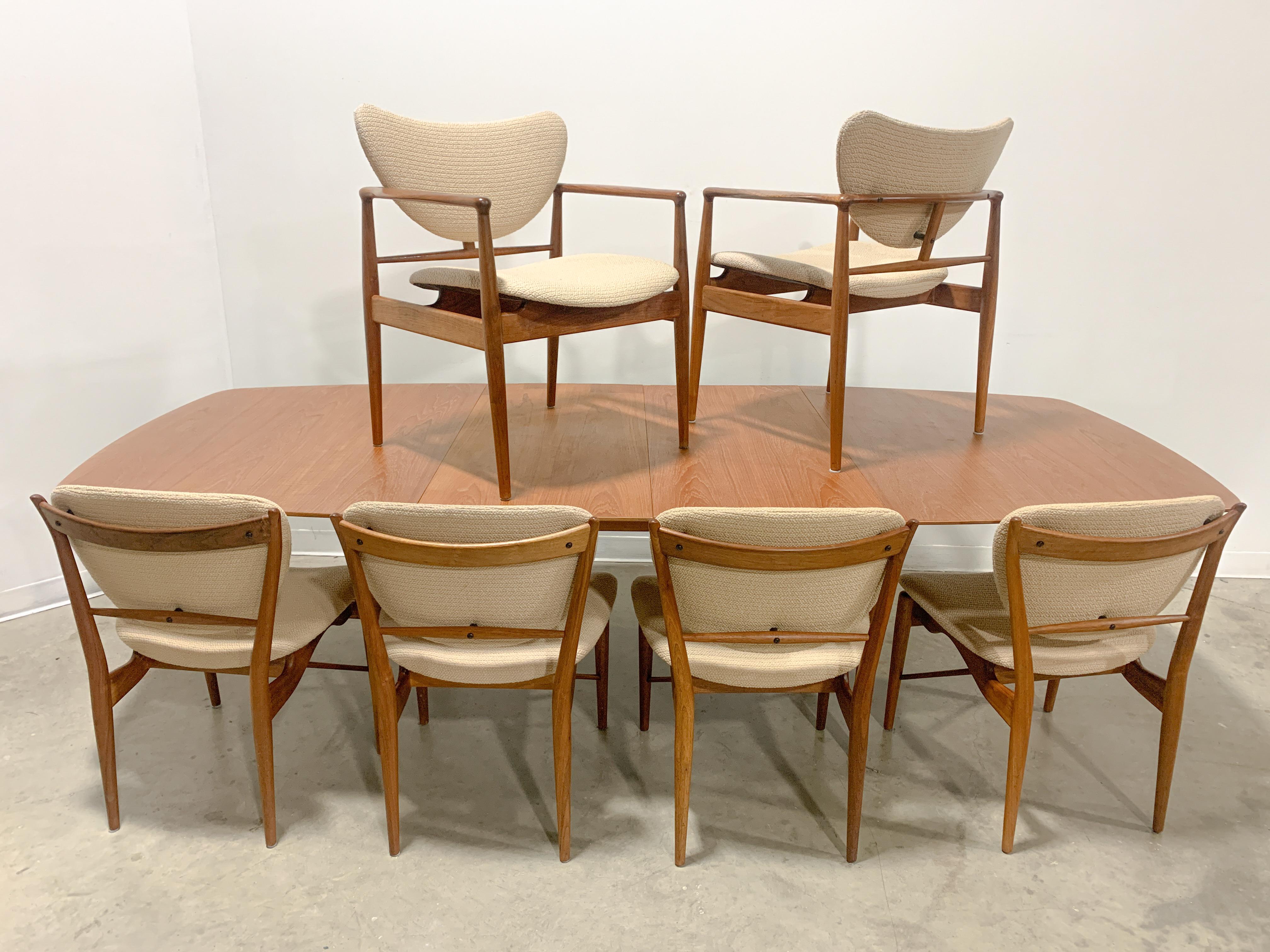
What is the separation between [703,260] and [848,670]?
1.15m

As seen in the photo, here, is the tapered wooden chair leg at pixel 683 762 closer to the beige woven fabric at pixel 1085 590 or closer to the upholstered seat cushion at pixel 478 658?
the upholstered seat cushion at pixel 478 658

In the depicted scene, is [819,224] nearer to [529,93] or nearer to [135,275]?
[529,93]

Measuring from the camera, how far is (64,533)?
5.62 feet

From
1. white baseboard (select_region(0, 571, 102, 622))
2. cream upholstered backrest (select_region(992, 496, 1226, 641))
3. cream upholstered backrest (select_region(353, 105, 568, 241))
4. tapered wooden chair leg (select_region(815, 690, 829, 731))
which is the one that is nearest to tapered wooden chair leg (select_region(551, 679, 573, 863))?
tapered wooden chair leg (select_region(815, 690, 829, 731))

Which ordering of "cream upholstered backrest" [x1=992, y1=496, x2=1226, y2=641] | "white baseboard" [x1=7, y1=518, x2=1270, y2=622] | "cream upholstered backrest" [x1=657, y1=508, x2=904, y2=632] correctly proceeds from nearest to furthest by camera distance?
"cream upholstered backrest" [x1=657, y1=508, x2=904, y2=632]
"cream upholstered backrest" [x1=992, y1=496, x2=1226, y2=641]
"white baseboard" [x1=7, y1=518, x2=1270, y2=622]

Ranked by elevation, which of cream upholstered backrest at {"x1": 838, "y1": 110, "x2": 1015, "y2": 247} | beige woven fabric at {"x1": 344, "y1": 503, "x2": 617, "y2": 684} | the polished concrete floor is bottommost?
the polished concrete floor

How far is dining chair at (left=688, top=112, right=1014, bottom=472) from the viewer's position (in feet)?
6.39

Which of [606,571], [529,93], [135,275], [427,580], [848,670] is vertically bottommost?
[606,571]

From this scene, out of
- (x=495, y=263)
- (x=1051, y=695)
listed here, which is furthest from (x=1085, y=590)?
(x=495, y=263)

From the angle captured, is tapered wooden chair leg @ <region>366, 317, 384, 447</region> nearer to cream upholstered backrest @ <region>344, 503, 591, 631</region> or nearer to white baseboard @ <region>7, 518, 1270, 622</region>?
cream upholstered backrest @ <region>344, 503, 591, 631</region>

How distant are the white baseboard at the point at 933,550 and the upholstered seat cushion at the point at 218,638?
144cm

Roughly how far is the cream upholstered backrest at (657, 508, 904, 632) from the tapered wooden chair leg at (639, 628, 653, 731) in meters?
0.50

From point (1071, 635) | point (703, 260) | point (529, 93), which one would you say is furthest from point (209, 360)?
point (1071, 635)

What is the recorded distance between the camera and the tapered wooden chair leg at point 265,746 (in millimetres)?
1812
